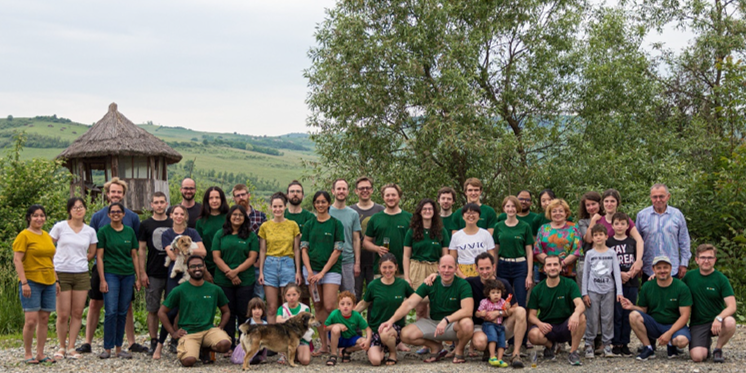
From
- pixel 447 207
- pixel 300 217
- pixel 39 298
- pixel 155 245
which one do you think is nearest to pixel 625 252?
pixel 447 207

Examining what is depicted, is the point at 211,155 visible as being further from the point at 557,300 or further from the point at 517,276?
the point at 557,300

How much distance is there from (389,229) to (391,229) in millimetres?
25

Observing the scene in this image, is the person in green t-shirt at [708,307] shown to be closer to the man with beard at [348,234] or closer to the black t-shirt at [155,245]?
the man with beard at [348,234]

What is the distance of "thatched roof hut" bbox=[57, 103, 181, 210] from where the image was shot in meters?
27.5

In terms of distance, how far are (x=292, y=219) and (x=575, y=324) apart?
3516 millimetres

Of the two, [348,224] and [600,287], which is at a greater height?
[348,224]

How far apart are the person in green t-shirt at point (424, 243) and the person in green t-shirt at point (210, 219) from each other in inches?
90.5

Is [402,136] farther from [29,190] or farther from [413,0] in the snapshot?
[29,190]

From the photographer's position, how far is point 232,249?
7.79 metres

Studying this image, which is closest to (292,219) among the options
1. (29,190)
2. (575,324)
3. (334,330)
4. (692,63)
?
(334,330)

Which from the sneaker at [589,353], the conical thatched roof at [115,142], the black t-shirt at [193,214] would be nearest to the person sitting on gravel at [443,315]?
the sneaker at [589,353]

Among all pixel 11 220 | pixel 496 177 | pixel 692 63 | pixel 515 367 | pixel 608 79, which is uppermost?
pixel 692 63

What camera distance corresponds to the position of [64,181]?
671 inches

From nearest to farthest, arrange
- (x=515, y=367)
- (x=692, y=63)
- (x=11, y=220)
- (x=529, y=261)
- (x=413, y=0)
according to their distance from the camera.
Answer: (x=515, y=367)
(x=529, y=261)
(x=11, y=220)
(x=413, y=0)
(x=692, y=63)
